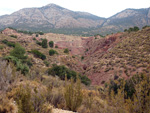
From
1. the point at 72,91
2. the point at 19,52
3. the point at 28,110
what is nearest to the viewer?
the point at 28,110

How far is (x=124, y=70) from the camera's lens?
16922mm

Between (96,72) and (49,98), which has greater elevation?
(49,98)

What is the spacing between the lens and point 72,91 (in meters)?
4.34

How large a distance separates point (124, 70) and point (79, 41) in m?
50.1

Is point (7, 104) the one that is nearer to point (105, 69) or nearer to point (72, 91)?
point (72, 91)

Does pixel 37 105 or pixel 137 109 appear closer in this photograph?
pixel 37 105

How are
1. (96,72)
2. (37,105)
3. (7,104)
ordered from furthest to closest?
1. (96,72)
2. (7,104)
3. (37,105)

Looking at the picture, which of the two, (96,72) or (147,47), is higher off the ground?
(147,47)

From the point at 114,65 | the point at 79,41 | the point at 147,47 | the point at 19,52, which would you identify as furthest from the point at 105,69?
the point at 79,41

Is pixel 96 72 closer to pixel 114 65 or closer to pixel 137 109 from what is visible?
pixel 114 65

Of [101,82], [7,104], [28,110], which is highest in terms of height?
[28,110]

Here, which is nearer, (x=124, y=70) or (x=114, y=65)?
(x=124, y=70)

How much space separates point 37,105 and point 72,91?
1519 mm

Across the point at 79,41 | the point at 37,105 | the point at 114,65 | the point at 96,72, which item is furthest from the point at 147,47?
the point at 79,41
